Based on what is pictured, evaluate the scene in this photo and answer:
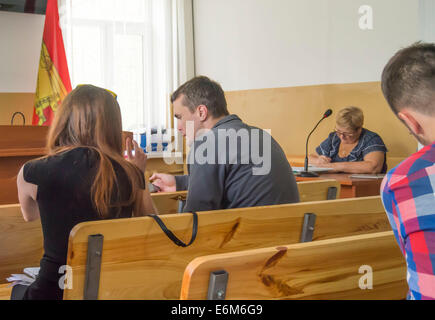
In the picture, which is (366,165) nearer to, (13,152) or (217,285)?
(13,152)

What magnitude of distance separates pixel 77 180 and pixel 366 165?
8.94 ft

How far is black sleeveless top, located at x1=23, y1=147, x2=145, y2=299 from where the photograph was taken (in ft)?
4.62

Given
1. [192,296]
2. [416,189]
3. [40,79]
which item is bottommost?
[192,296]

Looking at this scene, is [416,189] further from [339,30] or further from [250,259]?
[339,30]

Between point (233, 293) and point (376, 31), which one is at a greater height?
point (376, 31)

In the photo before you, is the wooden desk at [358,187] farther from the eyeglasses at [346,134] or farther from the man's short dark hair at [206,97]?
the man's short dark hair at [206,97]

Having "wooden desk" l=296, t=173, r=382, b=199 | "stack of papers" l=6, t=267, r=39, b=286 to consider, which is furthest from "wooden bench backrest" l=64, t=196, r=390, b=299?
"wooden desk" l=296, t=173, r=382, b=199

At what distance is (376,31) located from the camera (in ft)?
13.8

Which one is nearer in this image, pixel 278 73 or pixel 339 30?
pixel 339 30

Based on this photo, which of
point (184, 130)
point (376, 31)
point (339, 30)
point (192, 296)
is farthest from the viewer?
point (339, 30)

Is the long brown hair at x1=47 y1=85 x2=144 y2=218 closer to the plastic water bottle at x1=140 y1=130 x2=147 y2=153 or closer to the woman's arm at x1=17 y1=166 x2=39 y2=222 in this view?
the woman's arm at x1=17 y1=166 x2=39 y2=222

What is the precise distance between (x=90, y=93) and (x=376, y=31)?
3321 mm

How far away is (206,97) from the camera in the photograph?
87.2 inches
